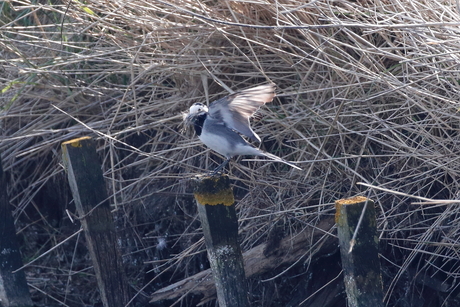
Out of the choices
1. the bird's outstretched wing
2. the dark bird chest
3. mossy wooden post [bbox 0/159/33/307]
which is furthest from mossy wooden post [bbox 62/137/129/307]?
mossy wooden post [bbox 0/159/33/307]

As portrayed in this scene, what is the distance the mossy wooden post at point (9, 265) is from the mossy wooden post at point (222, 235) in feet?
5.19

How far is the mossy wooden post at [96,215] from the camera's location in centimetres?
273

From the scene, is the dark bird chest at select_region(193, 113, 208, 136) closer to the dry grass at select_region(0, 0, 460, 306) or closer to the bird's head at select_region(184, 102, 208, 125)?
the bird's head at select_region(184, 102, 208, 125)

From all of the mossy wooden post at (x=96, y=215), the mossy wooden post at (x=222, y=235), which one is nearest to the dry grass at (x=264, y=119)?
the mossy wooden post at (x=96, y=215)

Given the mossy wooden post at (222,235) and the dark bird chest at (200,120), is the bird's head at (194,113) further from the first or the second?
the mossy wooden post at (222,235)

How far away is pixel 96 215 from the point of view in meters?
2.80

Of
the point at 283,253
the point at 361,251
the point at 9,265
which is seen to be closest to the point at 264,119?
the point at 283,253

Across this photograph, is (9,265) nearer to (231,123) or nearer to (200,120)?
(200,120)

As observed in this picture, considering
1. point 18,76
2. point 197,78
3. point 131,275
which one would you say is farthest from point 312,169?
point 18,76

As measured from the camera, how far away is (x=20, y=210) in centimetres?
418

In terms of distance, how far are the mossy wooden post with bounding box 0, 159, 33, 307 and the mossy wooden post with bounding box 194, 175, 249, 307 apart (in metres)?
1.58

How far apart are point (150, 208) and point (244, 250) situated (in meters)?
0.90

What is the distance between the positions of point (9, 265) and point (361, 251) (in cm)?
233

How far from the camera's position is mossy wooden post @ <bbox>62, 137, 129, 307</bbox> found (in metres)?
2.73
